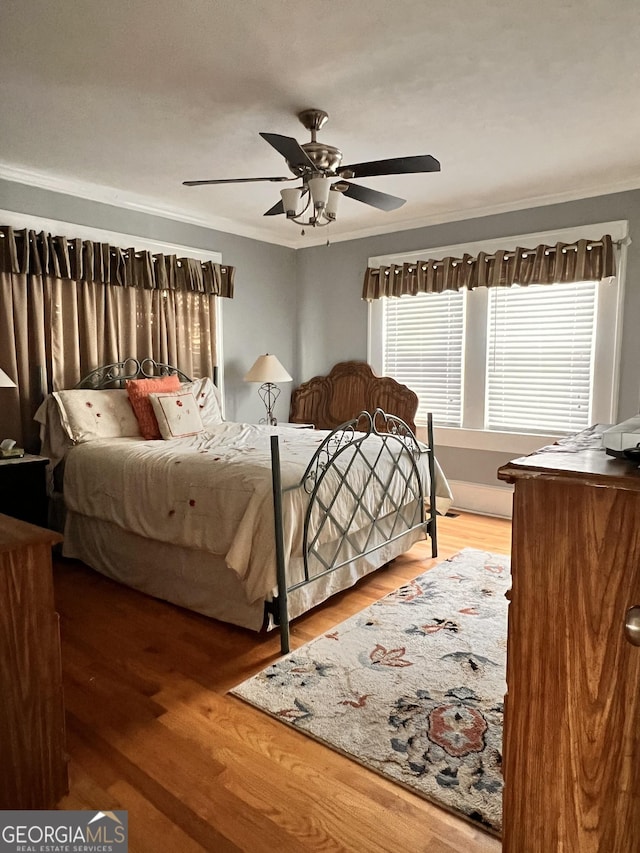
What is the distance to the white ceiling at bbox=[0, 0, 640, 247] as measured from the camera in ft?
6.60

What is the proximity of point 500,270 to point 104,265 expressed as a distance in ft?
9.98

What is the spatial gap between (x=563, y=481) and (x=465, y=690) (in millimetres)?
1595

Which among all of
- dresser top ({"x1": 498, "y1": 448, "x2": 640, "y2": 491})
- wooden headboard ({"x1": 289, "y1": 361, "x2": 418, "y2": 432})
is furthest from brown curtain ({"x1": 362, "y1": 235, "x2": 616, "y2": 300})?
dresser top ({"x1": 498, "y1": 448, "x2": 640, "y2": 491})

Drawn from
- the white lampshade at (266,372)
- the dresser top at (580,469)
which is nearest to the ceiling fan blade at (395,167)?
the dresser top at (580,469)

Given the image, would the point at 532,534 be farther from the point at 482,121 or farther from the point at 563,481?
the point at 482,121

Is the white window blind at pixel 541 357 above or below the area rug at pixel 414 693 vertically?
above

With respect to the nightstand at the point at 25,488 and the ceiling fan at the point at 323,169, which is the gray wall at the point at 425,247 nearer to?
the ceiling fan at the point at 323,169

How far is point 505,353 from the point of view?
4484 mm

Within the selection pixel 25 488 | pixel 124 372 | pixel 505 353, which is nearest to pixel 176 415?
pixel 124 372

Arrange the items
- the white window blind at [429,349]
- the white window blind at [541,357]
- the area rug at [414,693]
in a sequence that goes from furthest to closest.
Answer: the white window blind at [429,349] → the white window blind at [541,357] → the area rug at [414,693]

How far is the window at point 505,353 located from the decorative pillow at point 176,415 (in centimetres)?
204

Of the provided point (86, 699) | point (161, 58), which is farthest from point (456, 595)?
point (161, 58)

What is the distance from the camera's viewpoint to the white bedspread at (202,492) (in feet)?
8.07

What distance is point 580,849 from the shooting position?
92 cm
